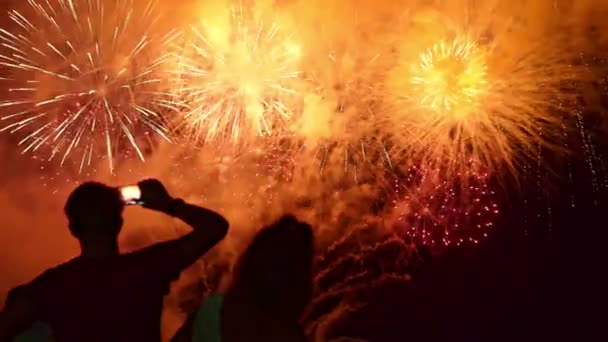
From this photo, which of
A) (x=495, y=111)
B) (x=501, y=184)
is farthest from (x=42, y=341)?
(x=501, y=184)

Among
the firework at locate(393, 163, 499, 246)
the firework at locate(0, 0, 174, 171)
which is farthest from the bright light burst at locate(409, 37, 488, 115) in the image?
the firework at locate(0, 0, 174, 171)

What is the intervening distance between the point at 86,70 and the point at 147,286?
17.5 feet

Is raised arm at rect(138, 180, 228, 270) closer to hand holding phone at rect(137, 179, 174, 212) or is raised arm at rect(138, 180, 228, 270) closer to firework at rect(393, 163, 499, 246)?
hand holding phone at rect(137, 179, 174, 212)

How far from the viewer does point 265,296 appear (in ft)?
6.74

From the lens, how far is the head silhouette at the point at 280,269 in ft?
6.75

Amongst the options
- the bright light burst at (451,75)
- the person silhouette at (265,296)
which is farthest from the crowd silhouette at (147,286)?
the bright light burst at (451,75)

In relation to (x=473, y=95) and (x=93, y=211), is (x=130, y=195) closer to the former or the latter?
(x=93, y=211)

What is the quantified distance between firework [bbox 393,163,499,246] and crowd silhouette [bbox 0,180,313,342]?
662 centimetres

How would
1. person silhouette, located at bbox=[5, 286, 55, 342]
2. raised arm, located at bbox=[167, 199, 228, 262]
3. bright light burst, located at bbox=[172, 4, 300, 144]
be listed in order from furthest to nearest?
bright light burst, located at bbox=[172, 4, 300, 144] < raised arm, located at bbox=[167, 199, 228, 262] < person silhouette, located at bbox=[5, 286, 55, 342]

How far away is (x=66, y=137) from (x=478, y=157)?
3341 mm

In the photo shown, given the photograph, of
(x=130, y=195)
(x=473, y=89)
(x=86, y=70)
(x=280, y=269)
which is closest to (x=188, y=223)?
(x=130, y=195)

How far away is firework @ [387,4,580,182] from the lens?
7.80 metres

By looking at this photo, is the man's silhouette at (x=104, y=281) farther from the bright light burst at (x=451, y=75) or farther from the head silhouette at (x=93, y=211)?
the bright light burst at (x=451, y=75)

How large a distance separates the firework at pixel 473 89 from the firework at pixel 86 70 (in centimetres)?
188
